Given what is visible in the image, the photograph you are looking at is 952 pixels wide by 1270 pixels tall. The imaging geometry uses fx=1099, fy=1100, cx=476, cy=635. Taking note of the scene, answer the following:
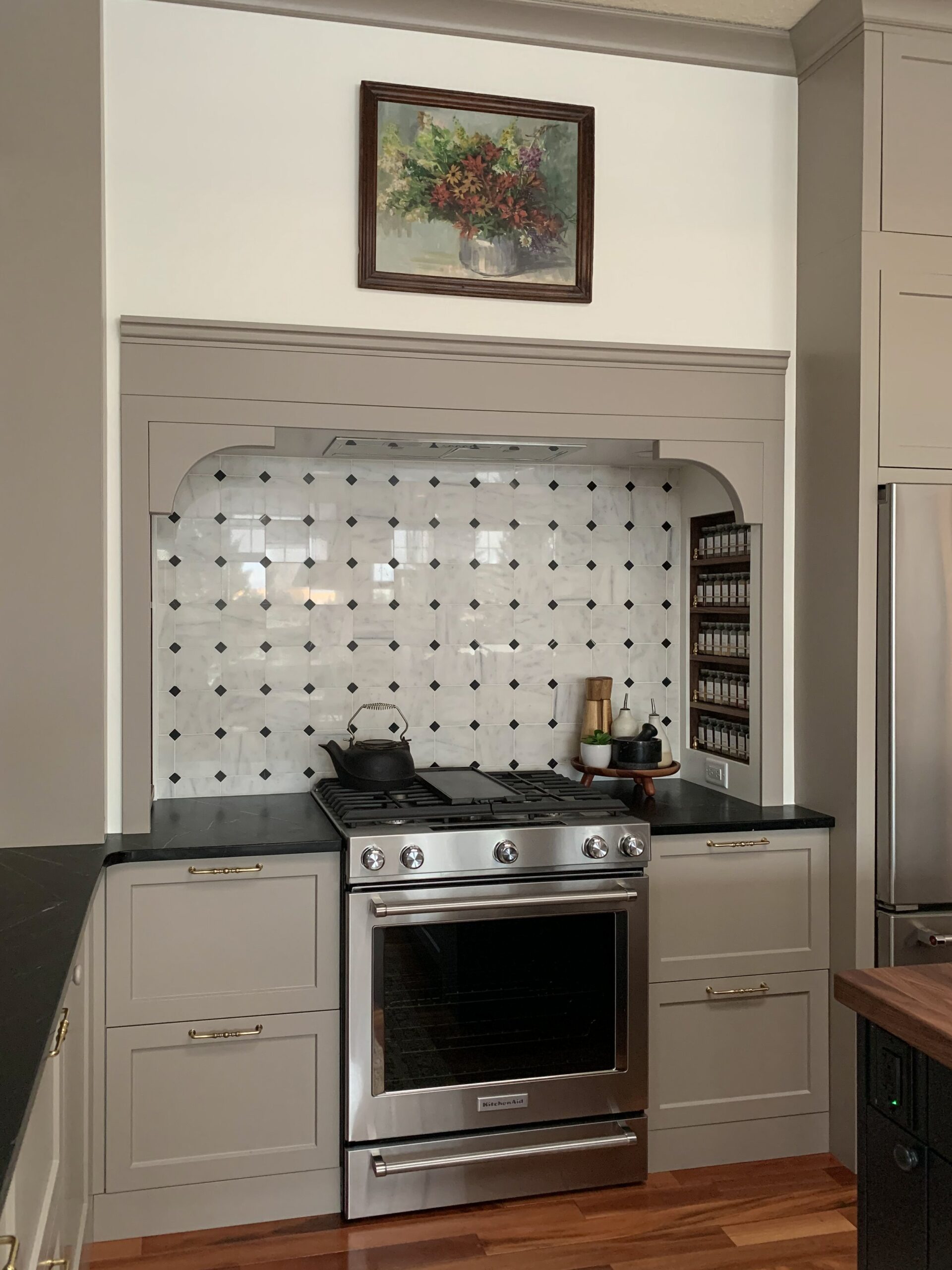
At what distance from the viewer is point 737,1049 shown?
2982mm

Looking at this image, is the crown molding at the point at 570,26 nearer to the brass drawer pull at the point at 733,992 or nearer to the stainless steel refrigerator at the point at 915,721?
the stainless steel refrigerator at the point at 915,721

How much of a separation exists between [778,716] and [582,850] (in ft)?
2.64

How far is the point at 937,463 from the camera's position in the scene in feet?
9.68

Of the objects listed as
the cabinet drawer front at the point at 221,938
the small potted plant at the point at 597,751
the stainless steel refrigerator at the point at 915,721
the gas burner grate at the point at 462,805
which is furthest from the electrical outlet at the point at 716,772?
the cabinet drawer front at the point at 221,938

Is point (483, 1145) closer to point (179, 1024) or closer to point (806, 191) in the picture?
point (179, 1024)

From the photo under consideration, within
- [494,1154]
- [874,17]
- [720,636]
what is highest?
[874,17]

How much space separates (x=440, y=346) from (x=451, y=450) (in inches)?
14.4

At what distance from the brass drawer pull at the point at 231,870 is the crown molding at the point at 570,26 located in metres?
2.18

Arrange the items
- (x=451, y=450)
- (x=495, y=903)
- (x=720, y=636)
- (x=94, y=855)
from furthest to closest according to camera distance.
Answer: (x=720, y=636), (x=451, y=450), (x=495, y=903), (x=94, y=855)

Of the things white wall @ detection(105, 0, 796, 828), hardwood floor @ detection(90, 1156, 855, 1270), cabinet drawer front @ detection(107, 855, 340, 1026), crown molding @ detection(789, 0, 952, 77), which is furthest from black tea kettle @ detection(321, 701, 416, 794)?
crown molding @ detection(789, 0, 952, 77)

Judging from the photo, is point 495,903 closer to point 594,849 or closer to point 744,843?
point 594,849

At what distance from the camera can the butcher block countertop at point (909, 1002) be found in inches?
58.9

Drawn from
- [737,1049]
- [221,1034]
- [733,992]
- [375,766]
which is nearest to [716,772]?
[733,992]

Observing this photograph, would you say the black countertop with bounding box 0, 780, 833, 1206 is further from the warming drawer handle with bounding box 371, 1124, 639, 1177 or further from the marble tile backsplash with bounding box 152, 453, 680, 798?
the warming drawer handle with bounding box 371, 1124, 639, 1177
